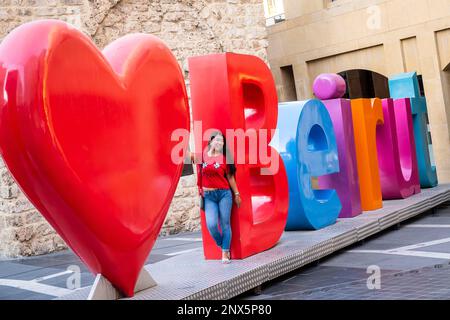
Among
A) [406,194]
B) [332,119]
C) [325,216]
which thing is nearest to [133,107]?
[325,216]

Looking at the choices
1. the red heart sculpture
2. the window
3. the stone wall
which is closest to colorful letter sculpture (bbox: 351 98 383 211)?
the stone wall

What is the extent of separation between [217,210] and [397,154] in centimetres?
529

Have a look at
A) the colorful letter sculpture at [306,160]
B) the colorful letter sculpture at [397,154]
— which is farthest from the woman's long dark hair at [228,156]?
the colorful letter sculpture at [397,154]

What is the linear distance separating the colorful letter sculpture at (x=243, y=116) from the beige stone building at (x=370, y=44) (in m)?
7.13

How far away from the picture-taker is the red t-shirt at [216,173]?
637 cm

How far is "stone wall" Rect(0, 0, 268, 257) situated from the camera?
991 cm

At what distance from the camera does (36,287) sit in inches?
285

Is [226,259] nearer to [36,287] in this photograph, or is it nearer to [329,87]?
[36,287]

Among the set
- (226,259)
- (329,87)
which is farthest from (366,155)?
(226,259)

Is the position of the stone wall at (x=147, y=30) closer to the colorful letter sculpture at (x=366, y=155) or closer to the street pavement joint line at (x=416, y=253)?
the colorful letter sculpture at (x=366, y=155)

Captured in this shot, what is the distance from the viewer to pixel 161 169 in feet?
18.1

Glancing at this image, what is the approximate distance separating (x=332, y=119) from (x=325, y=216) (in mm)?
1649

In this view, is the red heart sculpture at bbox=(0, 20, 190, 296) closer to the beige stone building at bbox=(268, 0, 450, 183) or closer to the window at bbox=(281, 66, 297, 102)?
the beige stone building at bbox=(268, 0, 450, 183)

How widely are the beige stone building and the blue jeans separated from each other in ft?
27.6
